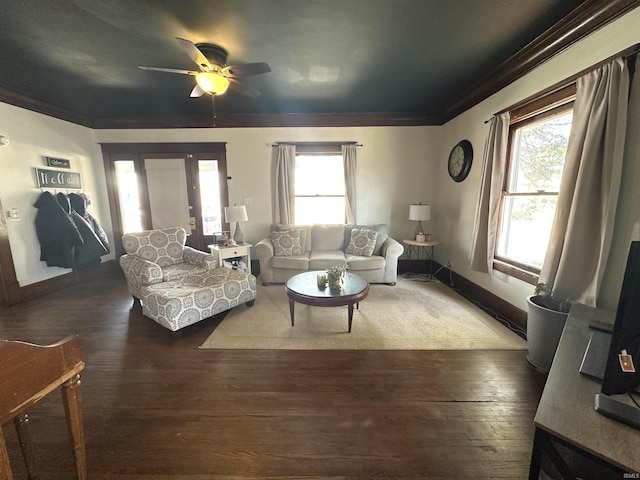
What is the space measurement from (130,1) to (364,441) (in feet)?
10.9

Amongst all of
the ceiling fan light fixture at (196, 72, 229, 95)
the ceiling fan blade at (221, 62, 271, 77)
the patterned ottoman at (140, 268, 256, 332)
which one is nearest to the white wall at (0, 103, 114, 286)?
the patterned ottoman at (140, 268, 256, 332)

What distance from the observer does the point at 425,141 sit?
454 centimetres

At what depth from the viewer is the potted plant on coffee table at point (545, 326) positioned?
6.27ft

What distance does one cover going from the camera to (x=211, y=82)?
8.13ft

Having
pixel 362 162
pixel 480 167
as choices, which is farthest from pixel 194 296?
pixel 480 167

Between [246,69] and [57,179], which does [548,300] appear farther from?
[57,179]

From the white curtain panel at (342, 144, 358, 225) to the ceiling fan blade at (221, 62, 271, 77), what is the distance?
2.34 meters

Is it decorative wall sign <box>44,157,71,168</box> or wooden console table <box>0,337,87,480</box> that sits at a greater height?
decorative wall sign <box>44,157,71,168</box>

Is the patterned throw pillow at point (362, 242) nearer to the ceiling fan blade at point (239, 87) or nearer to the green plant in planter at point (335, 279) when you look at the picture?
the green plant in planter at point (335, 279)

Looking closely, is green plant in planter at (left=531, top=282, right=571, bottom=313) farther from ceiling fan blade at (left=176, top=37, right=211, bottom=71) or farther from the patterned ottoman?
ceiling fan blade at (left=176, top=37, right=211, bottom=71)

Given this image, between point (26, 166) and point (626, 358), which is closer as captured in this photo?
point (626, 358)

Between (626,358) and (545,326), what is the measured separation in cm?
123

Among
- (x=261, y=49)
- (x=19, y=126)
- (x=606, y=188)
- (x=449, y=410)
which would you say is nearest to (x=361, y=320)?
(x=449, y=410)

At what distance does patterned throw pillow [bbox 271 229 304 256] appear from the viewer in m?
4.15
